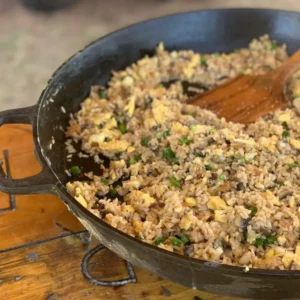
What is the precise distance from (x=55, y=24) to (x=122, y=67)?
4.33 feet

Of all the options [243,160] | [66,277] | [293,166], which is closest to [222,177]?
[243,160]

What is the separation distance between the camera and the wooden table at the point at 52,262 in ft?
3.75

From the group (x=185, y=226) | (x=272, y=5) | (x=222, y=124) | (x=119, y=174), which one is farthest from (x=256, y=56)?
(x=272, y=5)

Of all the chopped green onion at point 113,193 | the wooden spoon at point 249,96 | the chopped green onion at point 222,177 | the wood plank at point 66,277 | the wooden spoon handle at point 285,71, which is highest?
the wooden spoon handle at point 285,71

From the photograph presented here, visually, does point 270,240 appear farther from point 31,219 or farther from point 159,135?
point 31,219

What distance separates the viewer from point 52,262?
121 centimetres

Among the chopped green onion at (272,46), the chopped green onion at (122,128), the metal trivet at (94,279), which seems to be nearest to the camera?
the metal trivet at (94,279)

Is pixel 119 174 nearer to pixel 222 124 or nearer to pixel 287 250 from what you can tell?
pixel 222 124

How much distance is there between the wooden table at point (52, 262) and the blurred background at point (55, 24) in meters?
1.24

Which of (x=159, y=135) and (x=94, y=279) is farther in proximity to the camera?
(x=159, y=135)

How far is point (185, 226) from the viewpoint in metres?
1.12

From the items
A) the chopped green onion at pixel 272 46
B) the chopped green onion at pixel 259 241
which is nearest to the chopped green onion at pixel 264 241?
the chopped green onion at pixel 259 241

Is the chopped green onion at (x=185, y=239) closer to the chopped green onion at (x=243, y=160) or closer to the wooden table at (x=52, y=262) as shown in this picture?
the wooden table at (x=52, y=262)

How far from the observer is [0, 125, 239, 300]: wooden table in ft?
3.75
